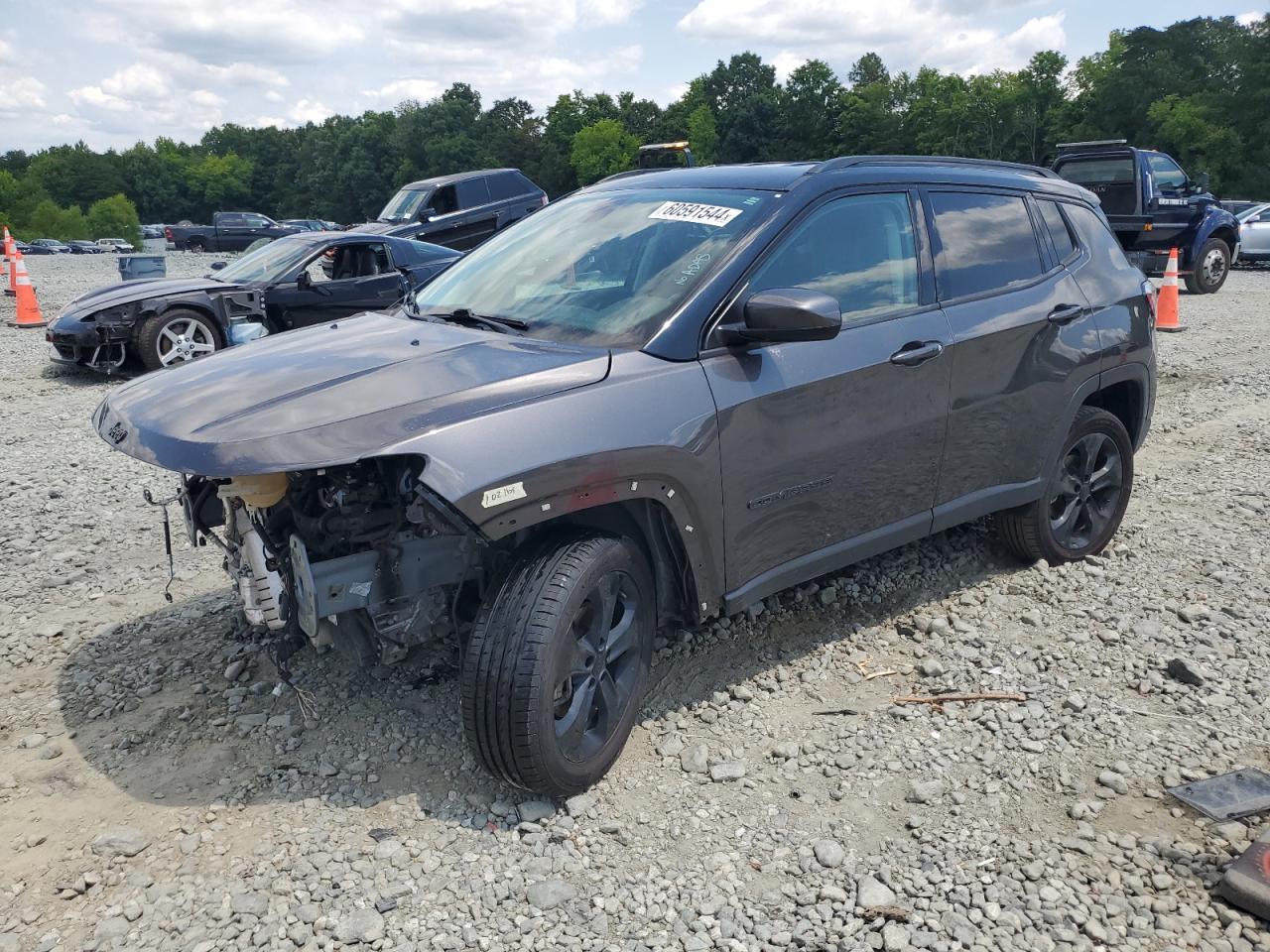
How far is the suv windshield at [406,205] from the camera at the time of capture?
56.0ft

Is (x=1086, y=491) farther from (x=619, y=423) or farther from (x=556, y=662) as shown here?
(x=556, y=662)

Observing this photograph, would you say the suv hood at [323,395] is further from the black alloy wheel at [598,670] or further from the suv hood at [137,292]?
the suv hood at [137,292]

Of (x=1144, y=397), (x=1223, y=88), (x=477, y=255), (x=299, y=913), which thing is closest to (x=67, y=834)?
(x=299, y=913)

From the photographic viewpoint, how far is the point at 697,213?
3.65 metres

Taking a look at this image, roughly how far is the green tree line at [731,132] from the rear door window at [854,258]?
49.3m

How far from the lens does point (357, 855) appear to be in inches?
110

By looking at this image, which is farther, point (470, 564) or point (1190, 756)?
point (1190, 756)

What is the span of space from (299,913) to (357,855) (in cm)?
25

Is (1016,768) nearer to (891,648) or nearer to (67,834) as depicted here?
(891,648)

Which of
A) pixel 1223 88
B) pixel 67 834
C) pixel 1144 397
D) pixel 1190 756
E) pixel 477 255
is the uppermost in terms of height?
pixel 1223 88

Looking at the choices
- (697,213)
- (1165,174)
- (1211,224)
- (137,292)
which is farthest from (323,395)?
(1211,224)

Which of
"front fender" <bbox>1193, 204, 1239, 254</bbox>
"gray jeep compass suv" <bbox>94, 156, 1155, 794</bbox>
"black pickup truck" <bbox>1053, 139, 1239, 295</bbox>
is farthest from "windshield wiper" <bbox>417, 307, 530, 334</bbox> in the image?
"front fender" <bbox>1193, 204, 1239, 254</bbox>

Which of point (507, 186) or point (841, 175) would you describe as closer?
point (841, 175)

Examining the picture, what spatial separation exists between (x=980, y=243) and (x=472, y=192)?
1465 centimetres
